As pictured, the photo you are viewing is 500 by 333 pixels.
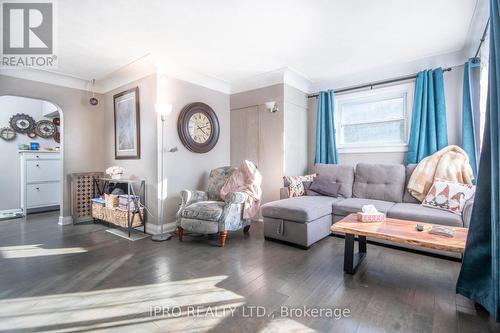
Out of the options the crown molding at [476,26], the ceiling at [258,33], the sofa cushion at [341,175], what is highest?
the ceiling at [258,33]

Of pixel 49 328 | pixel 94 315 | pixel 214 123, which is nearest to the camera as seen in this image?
pixel 49 328

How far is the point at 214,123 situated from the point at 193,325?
3204 mm

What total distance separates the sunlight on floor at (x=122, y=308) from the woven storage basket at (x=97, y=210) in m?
2.10

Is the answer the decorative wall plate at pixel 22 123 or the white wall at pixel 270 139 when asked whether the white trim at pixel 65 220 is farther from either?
the white wall at pixel 270 139

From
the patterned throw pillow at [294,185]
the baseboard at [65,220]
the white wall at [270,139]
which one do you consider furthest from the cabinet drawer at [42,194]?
the patterned throw pillow at [294,185]

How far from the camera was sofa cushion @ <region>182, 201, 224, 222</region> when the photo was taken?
2.96 meters

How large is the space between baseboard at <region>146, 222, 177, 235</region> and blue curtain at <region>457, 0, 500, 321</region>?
3224 mm

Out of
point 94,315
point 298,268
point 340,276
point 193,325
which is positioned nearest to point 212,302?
point 193,325

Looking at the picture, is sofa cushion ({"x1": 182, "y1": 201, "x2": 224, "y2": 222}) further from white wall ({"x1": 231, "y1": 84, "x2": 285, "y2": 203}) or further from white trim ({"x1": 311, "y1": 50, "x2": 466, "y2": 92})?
white trim ({"x1": 311, "y1": 50, "x2": 466, "y2": 92})

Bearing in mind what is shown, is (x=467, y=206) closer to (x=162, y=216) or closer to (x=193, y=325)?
(x=193, y=325)

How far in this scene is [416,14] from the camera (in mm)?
2389

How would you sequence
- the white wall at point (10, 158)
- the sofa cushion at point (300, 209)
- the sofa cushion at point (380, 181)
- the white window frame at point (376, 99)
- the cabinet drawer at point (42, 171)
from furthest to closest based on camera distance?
the cabinet drawer at point (42, 171)
the white wall at point (10, 158)
the white window frame at point (376, 99)
the sofa cushion at point (380, 181)
the sofa cushion at point (300, 209)

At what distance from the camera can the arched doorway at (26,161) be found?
15.3 feet

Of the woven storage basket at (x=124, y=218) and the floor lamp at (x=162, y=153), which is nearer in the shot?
the floor lamp at (x=162, y=153)
